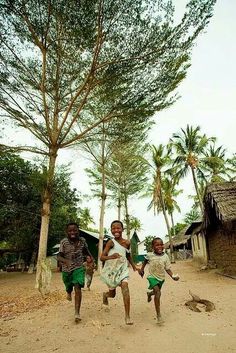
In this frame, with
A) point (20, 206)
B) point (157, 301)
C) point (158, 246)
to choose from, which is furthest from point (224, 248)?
point (20, 206)

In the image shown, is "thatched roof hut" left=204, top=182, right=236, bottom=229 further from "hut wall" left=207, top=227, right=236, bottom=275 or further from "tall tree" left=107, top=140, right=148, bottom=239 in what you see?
"tall tree" left=107, top=140, right=148, bottom=239

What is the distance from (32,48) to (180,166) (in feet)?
63.2

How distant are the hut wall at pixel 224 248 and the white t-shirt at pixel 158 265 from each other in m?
7.61

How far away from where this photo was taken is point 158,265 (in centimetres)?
530

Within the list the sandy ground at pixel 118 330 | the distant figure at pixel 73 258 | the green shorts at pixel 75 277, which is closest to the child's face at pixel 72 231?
the distant figure at pixel 73 258

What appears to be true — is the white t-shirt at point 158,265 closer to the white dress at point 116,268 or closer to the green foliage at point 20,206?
the white dress at point 116,268

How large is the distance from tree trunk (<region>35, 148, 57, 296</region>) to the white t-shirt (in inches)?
178

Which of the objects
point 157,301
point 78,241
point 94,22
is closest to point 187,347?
point 157,301

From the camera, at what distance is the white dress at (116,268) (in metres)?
4.93

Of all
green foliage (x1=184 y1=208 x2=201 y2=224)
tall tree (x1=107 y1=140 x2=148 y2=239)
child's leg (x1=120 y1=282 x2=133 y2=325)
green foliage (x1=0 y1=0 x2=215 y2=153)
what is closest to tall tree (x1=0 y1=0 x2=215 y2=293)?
green foliage (x1=0 y1=0 x2=215 y2=153)

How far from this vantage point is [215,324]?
4.82 m

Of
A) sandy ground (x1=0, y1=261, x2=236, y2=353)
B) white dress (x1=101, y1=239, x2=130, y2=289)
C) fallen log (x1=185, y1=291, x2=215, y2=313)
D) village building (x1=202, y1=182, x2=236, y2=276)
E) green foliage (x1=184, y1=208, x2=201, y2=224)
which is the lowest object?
sandy ground (x1=0, y1=261, x2=236, y2=353)

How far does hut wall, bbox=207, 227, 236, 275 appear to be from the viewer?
12.4m

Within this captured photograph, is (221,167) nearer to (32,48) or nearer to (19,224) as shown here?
(19,224)
